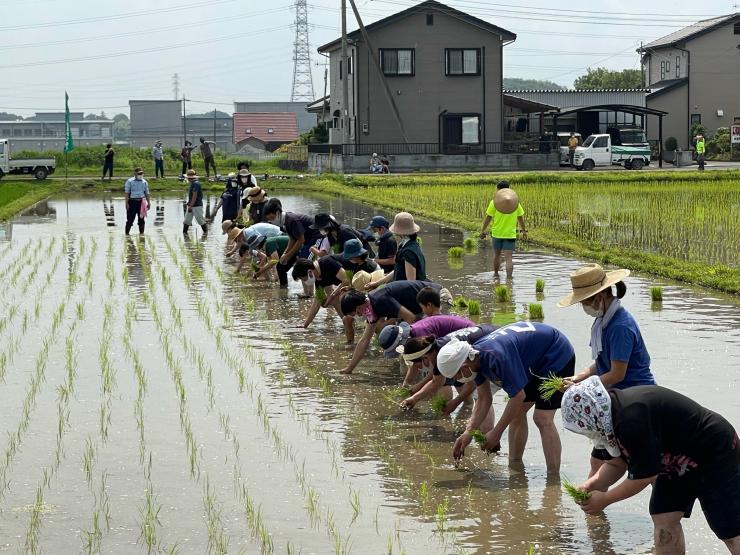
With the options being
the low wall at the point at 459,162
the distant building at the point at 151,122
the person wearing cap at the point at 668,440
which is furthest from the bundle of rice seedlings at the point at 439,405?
the distant building at the point at 151,122

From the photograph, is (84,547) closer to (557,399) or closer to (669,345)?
(557,399)

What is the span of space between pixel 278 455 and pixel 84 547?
2.00 metres

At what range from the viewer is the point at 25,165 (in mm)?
47281

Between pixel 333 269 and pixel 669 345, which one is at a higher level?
pixel 333 269

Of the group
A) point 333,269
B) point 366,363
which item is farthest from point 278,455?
point 333,269

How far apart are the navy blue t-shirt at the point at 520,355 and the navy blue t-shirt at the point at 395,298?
7.64 ft

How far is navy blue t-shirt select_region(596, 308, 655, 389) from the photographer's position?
22.0ft

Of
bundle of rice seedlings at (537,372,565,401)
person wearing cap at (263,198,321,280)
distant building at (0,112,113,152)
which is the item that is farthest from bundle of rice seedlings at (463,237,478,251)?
distant building at (0,112,113,152)

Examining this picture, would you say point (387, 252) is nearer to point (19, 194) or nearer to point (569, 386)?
point (569, 386)

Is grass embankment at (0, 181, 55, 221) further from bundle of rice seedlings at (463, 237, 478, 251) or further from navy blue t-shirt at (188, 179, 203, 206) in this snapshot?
bundle of rice seedlings at (463, 237, 478, 251)

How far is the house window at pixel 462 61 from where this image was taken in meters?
52.3

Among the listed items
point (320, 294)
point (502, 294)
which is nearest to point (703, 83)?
point (502, 294)

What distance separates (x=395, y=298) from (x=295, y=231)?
514 cm

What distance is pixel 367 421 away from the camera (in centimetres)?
916
